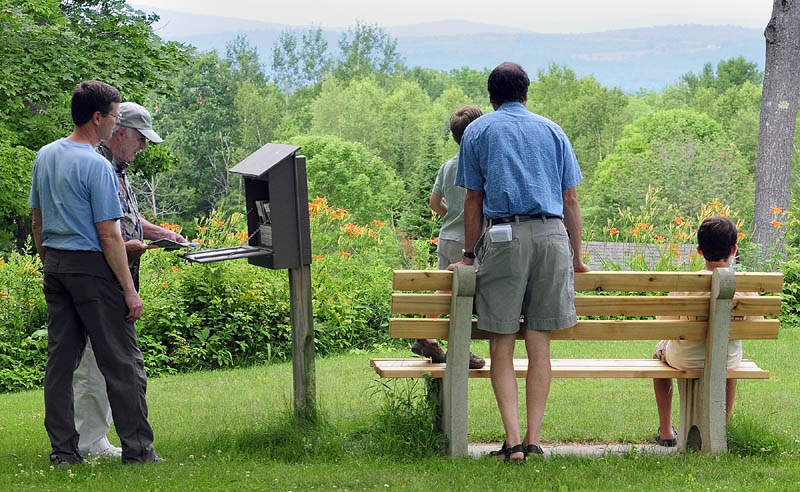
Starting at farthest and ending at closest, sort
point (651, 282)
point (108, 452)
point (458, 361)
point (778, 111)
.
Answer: point (778, 111)
point (108, 452)
point (651, 282)
point (458, 361)

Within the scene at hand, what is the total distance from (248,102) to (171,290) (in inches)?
2900

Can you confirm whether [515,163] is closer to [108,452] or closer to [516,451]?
[516,451]

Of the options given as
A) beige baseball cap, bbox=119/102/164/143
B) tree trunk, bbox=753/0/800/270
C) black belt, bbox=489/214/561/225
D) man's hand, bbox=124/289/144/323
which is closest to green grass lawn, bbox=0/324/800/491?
man's hand, bbox=124/289/144/323

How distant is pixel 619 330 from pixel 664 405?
0.67 m

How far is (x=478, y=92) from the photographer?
118875mm

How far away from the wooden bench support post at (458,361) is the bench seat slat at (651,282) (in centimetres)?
11

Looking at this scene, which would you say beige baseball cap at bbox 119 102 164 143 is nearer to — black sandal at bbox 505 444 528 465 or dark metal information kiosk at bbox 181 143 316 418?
dark metal information kiosk at bbox 181 143 316 418

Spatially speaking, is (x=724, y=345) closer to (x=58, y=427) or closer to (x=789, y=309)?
(x=58, y=427)

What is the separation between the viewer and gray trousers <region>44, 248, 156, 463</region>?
4.57 m

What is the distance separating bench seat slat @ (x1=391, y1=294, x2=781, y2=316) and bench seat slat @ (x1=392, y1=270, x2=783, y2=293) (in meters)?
0.05

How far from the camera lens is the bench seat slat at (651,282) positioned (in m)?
4.70

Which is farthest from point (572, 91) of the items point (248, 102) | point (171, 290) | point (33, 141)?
point (171, 290)

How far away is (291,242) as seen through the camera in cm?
502

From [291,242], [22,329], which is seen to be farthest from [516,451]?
[22,329]
